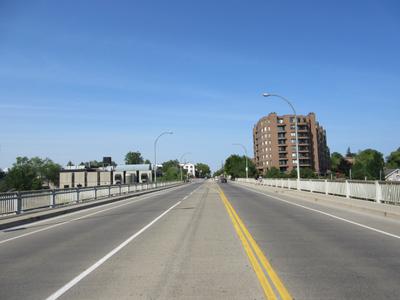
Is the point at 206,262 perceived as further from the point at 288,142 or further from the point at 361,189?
the point at 288,142

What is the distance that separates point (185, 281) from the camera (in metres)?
6.95

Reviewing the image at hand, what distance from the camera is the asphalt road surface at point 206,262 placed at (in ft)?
21.0

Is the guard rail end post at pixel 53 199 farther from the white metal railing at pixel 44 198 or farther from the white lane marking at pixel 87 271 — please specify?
the white lane marking at pixel 87 271

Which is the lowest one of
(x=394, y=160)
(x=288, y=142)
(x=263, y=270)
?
(x=263, y=270)

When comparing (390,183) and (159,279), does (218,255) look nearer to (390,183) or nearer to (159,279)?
(159,279)

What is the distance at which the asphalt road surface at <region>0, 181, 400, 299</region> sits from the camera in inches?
252

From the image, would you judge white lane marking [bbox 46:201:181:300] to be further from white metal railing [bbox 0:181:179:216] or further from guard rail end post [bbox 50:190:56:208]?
guard rail end post [bbox 50:190:56:208]

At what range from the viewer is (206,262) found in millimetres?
8469

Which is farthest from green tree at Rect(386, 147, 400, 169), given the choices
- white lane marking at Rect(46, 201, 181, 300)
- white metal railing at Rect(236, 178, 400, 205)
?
white lane marking at Rect(46, 201, 181, 300)

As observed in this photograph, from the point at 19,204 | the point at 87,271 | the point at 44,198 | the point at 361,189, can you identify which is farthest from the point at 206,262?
the point at 361,189

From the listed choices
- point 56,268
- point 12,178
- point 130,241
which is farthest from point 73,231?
point 12,178

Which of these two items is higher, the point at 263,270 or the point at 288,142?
the point at 288,142

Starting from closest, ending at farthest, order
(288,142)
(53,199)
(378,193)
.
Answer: (378,193) → (53,199) → (288,142)

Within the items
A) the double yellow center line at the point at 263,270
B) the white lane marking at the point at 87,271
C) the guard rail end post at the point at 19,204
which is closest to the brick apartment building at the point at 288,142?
the guard rail end post at the point at 19,204
